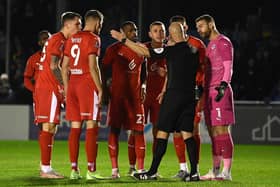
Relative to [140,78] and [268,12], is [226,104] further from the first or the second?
[268,12]

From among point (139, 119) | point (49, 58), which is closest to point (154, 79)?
point (139, 119)

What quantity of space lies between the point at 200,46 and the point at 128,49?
0.99 meters

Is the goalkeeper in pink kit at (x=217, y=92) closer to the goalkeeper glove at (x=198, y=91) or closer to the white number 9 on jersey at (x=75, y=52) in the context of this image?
the goalkeeper glove at (x=198, y=91)

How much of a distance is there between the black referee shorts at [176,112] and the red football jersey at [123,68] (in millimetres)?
949

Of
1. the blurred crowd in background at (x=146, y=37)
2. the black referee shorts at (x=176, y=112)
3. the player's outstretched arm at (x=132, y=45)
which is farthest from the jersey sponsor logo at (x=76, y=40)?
the blurred crowd in background at (x=146, y=37)

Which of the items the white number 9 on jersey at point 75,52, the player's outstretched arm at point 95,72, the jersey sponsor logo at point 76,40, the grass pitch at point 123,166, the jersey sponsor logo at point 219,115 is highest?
the jersey sponsor logo at point 76,40

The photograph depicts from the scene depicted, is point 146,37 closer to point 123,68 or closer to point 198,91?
point 123,68

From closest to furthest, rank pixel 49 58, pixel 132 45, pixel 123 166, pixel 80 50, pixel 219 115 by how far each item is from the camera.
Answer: pixel 132 45, pixel 80 50, pixel 219 115, pixel 49 58, pixel 123 166

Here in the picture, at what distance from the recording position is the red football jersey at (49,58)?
1221cm

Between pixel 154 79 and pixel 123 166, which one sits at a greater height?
pixel 154 79

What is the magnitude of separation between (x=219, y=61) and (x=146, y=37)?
12389 millimetres

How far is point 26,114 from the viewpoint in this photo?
22.1 m

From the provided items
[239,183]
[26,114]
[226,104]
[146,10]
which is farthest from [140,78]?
[146,10]

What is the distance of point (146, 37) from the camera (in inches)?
964
